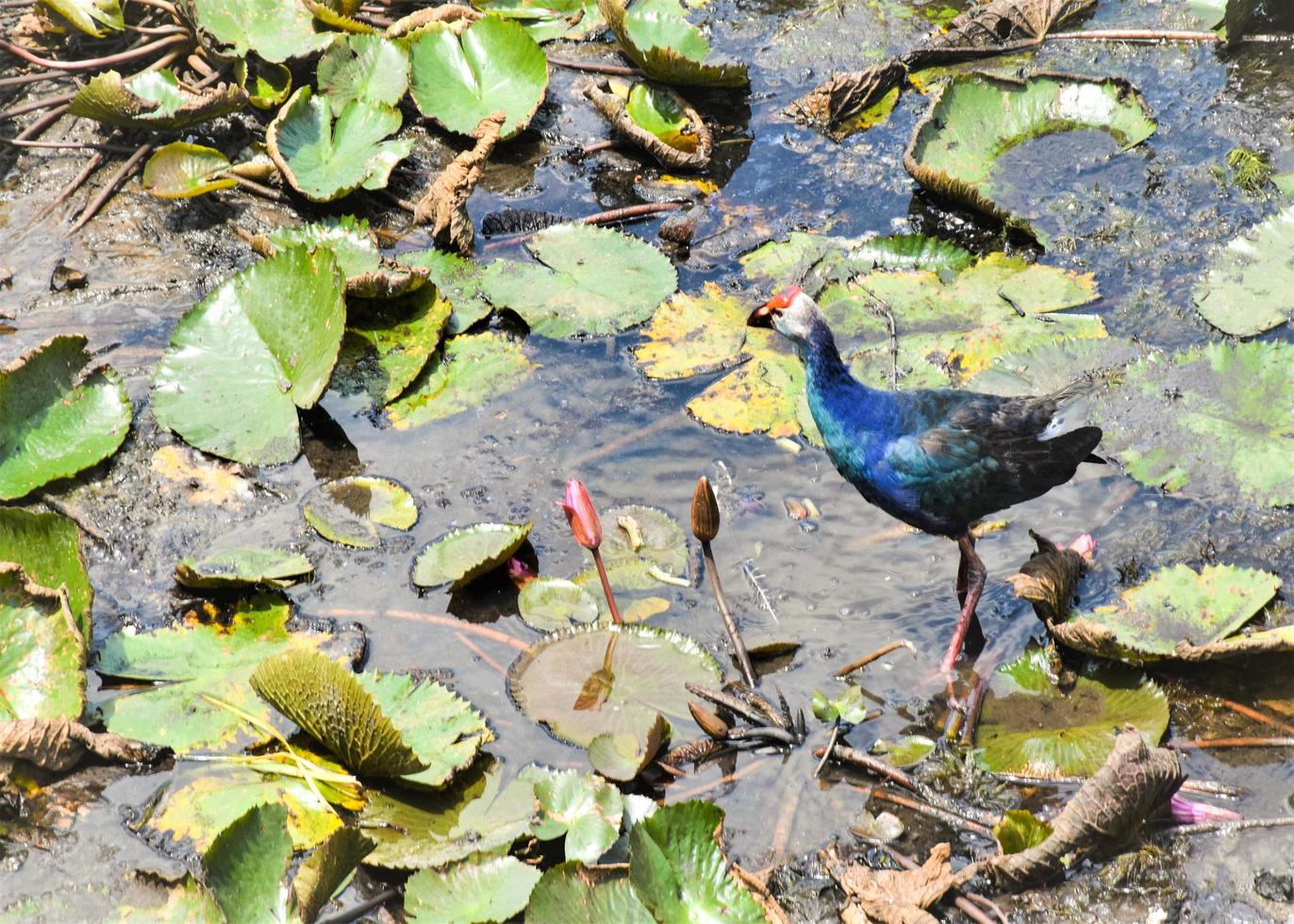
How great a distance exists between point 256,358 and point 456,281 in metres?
0.94

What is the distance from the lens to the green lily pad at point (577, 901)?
2523 millimetres

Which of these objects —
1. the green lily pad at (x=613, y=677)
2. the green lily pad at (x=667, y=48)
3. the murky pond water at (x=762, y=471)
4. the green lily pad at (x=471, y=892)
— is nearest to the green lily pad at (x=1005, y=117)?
the murky pond water at (x=762, y=471)

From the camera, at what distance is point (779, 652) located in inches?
135

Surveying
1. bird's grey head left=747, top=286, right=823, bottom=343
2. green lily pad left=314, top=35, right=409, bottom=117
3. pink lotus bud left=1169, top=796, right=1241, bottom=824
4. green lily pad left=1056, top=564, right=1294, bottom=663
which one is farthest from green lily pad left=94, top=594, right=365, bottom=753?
green lily pad left=314, top=35, right=409, bottom=117

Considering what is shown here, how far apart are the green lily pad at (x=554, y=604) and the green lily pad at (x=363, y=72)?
2.65 m

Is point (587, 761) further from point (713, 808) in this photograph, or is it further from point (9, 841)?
point (9, 841)

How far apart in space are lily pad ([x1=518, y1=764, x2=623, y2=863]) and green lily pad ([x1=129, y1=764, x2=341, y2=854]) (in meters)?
0.52

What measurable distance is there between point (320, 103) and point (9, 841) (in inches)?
130

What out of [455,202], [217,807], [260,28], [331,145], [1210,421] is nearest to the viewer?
[217,807]

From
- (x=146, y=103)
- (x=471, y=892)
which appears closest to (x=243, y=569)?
(x=471, y=892)

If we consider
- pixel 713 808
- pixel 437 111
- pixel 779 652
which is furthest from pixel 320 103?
pixel 713 808

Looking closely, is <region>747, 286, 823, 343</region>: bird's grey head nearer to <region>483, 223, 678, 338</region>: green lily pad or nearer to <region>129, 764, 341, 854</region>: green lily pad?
<region>483, 223, 678, 338</region>: green lily pad

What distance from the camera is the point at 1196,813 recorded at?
2873 millimetres

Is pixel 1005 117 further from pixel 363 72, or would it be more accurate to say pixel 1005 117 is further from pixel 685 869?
pixel 685 869
